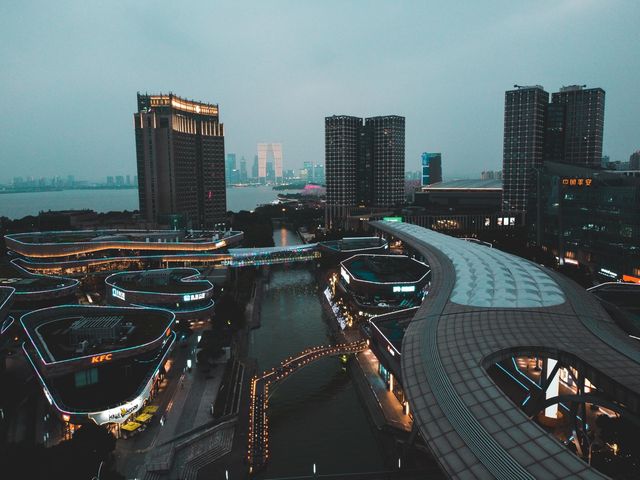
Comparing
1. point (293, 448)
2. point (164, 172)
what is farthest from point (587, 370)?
point (164, 172)

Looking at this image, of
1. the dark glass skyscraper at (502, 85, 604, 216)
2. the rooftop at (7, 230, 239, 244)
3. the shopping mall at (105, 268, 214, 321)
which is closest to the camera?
the shopping mall at (105, 268, 214, 321)

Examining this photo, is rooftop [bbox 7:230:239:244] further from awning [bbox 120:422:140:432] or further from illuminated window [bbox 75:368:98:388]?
awning [bbox 120:422:140:432]

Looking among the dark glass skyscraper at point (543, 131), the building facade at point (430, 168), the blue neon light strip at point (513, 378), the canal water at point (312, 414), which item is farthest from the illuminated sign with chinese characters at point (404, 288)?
the building facade at point (430, 168)

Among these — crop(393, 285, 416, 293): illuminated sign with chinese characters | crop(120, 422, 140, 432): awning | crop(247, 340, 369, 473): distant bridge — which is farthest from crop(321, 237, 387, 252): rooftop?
crop(120, 422, 140, 432): awning

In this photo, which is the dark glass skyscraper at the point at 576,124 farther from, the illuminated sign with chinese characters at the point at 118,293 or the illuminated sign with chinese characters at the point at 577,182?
the illuminated sign with chinese characters at the point at 118,293

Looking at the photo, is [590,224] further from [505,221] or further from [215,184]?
[215,184]

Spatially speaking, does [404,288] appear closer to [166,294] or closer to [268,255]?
[166,294]
